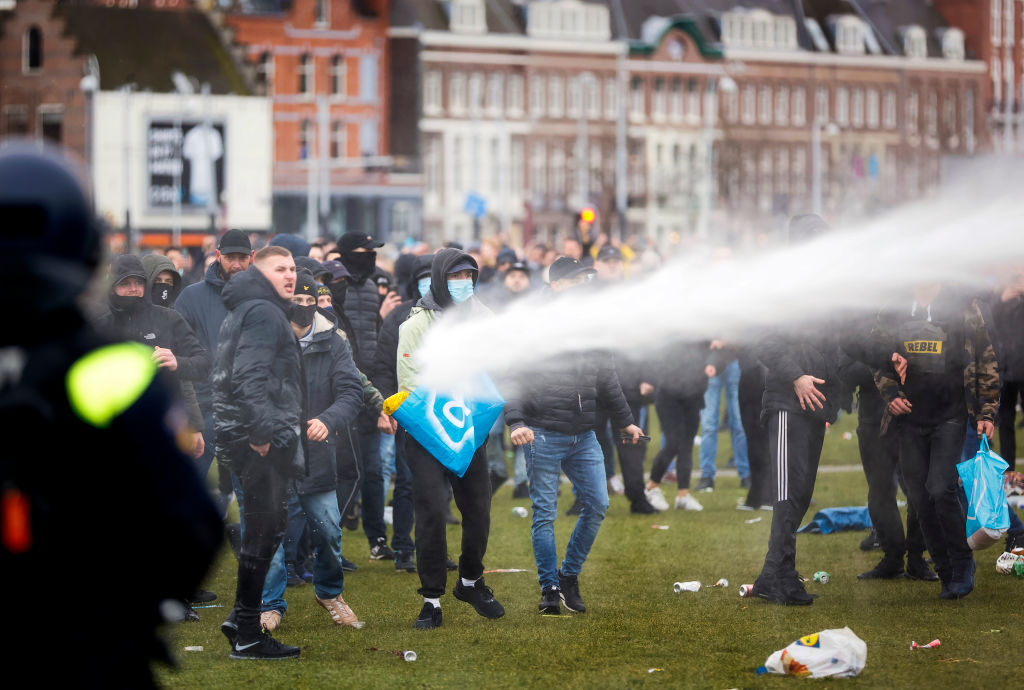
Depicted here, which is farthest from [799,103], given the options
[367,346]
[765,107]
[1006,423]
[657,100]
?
[367,346]

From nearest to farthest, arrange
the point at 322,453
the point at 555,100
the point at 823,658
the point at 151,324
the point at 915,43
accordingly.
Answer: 1. the point at 823,658
2. the point at 322,453
3. the point at 151,324
4. the point at 555,100
5. the point at 915,43

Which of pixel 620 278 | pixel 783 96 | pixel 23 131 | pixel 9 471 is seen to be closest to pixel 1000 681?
pixel 9 471

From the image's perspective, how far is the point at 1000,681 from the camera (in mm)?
6875

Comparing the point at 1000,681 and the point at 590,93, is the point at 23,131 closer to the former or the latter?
the point at 590,93

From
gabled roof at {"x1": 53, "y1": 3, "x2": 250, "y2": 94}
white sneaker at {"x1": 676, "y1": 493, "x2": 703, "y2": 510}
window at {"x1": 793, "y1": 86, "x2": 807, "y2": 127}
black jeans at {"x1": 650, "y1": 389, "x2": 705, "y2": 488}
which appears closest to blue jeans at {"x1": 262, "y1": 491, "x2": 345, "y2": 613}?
white sneaker at {"x1": 676, "y1": 493, "x2": 703, "y2": 510}

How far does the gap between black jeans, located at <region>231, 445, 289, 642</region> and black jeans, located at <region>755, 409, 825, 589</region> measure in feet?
9.95

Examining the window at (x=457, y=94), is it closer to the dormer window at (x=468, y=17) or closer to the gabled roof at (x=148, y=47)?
the dormer window at (x=468, y=17)

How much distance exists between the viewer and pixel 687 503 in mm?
12883

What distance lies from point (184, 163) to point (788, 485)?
165 feet

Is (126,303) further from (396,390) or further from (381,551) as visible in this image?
(381,551)

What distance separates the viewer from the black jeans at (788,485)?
8.74 meters

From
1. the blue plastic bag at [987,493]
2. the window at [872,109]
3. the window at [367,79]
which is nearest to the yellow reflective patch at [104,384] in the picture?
the blue plastic bag at [987,493]

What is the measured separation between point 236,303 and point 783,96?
79.2 meters

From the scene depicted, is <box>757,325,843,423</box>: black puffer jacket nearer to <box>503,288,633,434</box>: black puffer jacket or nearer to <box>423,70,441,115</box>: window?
<box>503,288,633,434</box>: black puffer jacket
